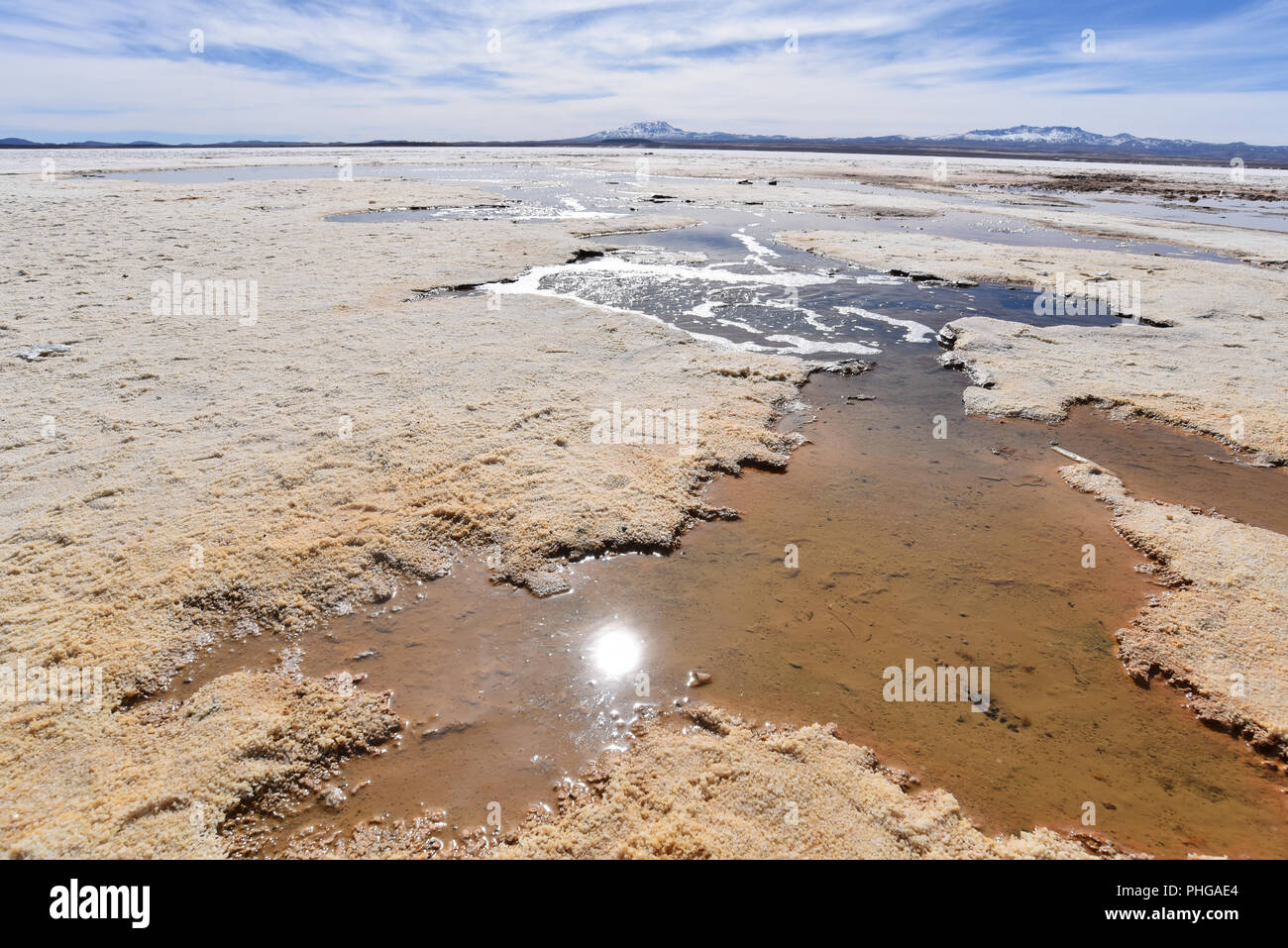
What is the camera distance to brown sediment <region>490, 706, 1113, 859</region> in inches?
128

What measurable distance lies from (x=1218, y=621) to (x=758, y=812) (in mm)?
4292

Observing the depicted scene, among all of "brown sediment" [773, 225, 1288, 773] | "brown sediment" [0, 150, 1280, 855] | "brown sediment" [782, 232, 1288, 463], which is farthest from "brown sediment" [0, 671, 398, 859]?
"brown sediment" [782, 232, 1288, 463]

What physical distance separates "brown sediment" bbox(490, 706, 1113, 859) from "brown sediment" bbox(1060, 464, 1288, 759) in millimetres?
1928

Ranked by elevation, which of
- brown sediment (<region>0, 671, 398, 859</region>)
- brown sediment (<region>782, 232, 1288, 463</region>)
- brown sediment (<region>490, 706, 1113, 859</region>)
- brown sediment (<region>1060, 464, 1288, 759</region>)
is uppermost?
brown sediment (<region>782, 232, 1288, 463</region>)

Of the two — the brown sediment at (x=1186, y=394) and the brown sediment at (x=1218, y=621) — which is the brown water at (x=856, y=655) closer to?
the brown sediment at (x=1218, y=621)

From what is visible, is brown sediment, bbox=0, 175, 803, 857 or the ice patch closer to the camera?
brown sediment, bbox=0, 175, 803, 857

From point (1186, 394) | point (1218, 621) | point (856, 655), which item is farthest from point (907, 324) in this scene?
Result: point (856, 655)

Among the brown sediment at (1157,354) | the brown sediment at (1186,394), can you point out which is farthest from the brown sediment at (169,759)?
the brown sediment at (1157,354)

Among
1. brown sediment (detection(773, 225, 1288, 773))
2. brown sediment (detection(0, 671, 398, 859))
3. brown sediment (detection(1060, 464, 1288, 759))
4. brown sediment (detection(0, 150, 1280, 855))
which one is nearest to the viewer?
brown sediment (detection(0, 671, 398, 859))

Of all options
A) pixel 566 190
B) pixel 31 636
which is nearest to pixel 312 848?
pixel 31 636

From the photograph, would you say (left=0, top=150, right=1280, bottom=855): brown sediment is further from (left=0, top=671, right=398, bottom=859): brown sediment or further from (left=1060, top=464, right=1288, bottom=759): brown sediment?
(left=1060, top=464, right=1288, bottom=759): brown sediment

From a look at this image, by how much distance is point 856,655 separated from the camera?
186 inches

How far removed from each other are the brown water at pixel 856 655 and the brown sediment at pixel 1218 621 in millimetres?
184

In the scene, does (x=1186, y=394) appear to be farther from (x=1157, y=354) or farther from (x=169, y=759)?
(x=169, y=759)
